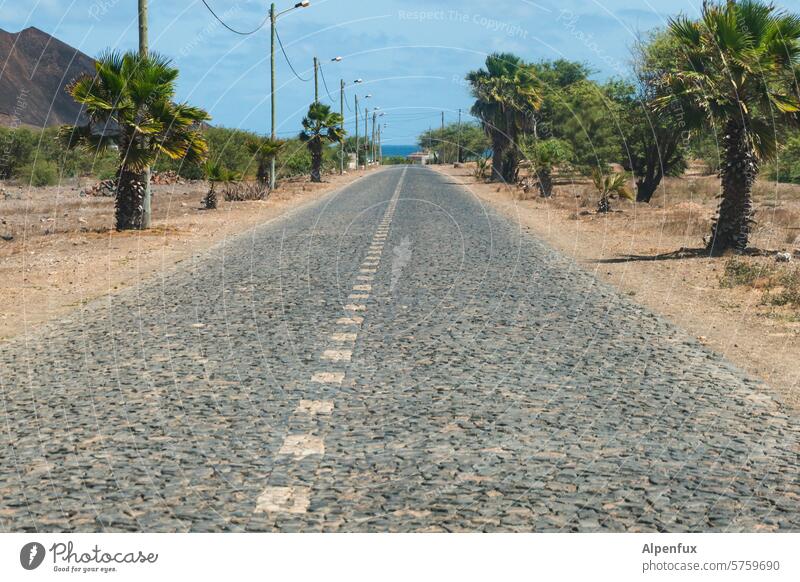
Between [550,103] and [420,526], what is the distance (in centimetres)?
7421

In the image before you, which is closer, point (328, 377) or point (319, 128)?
point (328, 377)

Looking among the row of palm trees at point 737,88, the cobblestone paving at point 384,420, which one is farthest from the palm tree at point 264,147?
the cobblestone paving at point 384,420

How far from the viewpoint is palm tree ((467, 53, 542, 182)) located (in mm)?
56094

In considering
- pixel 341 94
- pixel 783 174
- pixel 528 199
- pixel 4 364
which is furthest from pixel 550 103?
pixel 4 364

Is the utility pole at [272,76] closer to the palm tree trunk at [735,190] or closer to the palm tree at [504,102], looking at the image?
the palm tree at [504,102]

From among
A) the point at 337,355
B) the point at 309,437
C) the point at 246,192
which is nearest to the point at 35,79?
the point at 246,192

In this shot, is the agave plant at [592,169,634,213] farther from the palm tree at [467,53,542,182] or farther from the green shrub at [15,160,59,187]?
the green shrub at [15,160,59,187]

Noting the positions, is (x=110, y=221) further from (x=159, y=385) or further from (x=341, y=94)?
(x=341, y=94)

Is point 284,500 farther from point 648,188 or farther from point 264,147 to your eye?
point 264,147

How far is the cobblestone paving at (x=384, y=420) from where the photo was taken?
4977 mm

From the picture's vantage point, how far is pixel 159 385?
767 centimetres

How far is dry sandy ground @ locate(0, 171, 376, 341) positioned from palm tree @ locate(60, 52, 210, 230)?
6.94 ft

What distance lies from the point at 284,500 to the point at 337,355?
12.5ft

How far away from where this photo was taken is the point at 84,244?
21.6 meters
